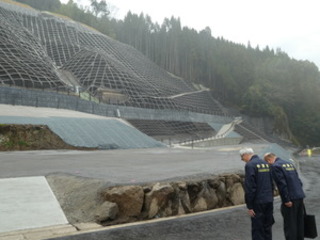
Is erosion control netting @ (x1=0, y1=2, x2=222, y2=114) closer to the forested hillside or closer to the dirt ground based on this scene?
the forested hillside

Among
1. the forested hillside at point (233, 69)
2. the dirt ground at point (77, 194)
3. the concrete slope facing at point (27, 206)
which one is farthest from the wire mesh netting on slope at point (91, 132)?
the forested hillside at point (233, 69)

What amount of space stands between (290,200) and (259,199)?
55cm

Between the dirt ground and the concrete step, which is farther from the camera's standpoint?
the dirt ground

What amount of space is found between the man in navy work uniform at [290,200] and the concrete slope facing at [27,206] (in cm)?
432

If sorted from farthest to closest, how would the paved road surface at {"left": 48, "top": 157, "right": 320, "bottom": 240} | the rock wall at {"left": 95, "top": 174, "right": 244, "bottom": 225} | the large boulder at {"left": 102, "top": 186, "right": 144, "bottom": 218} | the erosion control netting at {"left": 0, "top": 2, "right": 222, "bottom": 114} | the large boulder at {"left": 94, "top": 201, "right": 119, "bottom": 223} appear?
the erosion control netting at {"left": 0, "top": 2, "right": 222, "bottom": 114}
the large boulder at {"left": 102, "top": 186, "right": 144, "bottom": 218}
the rock wall at {"left": 95, "top": 174, "right": 244, "bottom": 225}
the large boulder at {"left": 94, "top": 201, "right": 119, "bottom": 223}
the paved road surface at {"left": 48, "top": 157, "right": 320, "bottom": 240}

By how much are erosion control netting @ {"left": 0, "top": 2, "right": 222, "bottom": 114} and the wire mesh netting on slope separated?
12546 mm

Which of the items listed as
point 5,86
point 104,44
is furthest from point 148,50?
point 5,86

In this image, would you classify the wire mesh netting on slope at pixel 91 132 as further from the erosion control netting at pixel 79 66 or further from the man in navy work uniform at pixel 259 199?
the man in navy work uniform at pixel 259 199

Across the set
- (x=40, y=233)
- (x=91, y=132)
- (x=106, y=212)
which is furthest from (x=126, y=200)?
(x=91, y=132)

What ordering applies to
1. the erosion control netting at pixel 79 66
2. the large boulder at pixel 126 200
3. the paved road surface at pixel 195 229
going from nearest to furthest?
the paved road surface at pixel 195 229 < the large boulder at pixel 126 200 < the erosion control netting at pixel 79 66

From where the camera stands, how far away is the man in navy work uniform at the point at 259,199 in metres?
5.54

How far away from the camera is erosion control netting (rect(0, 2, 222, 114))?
42.2 meters

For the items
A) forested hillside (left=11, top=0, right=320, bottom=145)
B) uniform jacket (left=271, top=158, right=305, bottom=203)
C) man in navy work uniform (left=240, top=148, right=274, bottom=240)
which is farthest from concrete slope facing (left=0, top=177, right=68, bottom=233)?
forested hillside (left=11, top=0, right=320, bottom=145)

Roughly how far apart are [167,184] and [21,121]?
18.5m
